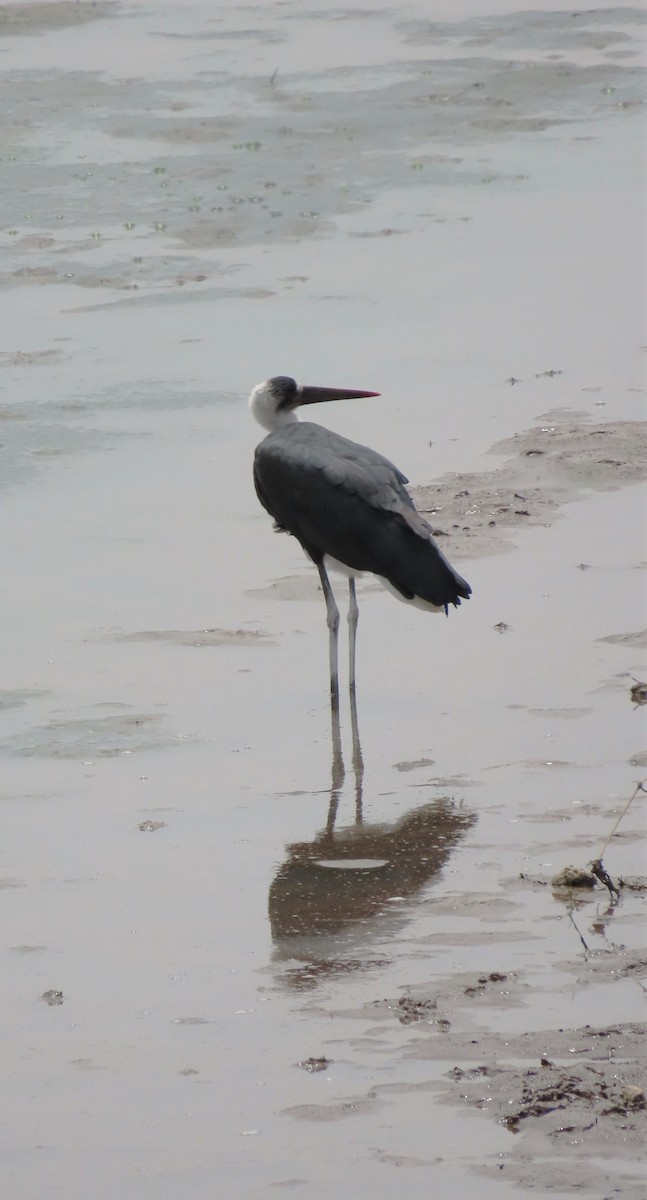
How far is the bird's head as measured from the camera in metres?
6.96

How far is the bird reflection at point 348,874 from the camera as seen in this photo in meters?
4.62

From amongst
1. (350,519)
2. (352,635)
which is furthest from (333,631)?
(350,519)

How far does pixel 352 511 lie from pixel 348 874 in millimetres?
1600

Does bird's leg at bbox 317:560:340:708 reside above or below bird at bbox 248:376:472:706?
below

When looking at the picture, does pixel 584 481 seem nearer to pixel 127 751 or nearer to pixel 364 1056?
pixel 127 751

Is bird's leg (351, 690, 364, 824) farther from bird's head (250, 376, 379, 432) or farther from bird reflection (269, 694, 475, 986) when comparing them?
bird's head (250, 376, 379, 432)

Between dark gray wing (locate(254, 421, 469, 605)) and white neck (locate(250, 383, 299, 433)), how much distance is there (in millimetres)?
402

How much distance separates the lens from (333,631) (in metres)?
6.46

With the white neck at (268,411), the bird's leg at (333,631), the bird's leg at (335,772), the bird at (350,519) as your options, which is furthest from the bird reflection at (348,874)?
the white neck at (268,411)

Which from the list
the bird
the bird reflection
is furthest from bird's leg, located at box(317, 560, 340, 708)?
the bird reflection

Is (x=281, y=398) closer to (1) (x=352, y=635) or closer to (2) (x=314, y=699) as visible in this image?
(1) (x=352, y=635)

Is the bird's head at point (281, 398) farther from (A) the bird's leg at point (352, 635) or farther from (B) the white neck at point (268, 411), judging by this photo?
(A) the bird's leg at point (352, 635)

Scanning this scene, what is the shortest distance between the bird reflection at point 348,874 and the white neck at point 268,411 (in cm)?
181

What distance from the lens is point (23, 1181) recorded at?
3650 millimetres
